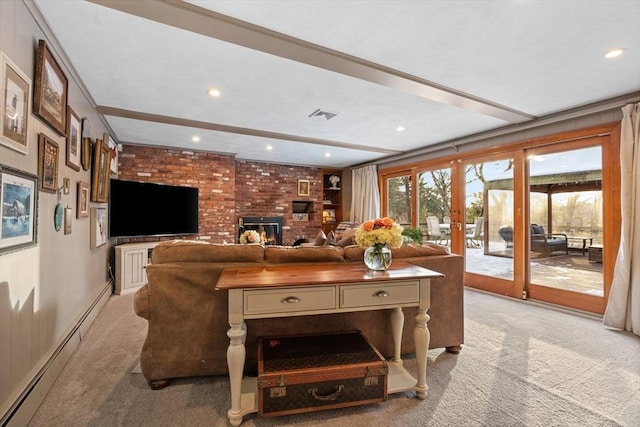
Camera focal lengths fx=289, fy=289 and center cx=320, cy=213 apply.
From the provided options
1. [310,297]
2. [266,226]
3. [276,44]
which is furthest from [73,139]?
[266,226]

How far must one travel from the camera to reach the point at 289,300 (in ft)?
5.26

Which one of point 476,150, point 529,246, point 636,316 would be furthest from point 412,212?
point 636,316

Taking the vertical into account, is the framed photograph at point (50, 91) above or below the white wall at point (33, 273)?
above

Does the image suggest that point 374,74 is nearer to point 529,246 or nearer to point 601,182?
point 601,182

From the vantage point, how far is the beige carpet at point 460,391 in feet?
5.27

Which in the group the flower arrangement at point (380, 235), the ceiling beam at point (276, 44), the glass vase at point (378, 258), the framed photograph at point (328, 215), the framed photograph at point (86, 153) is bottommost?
the glass vase at point (378, 258)

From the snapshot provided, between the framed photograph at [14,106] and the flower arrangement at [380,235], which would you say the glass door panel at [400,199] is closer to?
the flower arrangement at [380,235]

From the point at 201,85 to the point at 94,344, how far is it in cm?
251

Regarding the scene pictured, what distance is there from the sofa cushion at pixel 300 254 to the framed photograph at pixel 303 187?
16.0 ft

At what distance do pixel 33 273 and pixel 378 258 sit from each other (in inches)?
85.7

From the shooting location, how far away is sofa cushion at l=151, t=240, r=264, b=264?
1928 mm

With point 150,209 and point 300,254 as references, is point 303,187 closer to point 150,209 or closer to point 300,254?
point 150,209

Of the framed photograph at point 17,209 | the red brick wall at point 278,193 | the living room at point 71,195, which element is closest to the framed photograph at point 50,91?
the living room at point 71,195

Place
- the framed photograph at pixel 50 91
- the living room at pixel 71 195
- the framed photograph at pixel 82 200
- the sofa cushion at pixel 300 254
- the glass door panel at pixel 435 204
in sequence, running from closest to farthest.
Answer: the living room at pixel 71 195, the framed photograph at pixel 50 91, the sofa cushion at pixel 300 254, the framed photograph at pixel 82 200, the glass door panel at pixel 435 204
